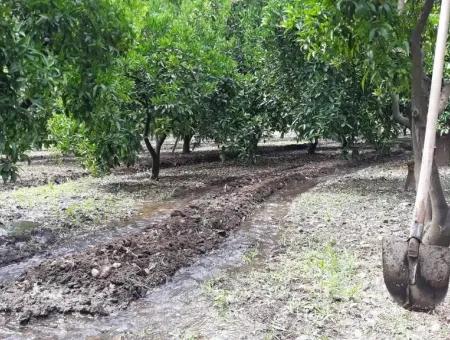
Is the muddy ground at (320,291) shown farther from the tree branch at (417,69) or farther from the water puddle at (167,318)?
the tree branch at (417,69)

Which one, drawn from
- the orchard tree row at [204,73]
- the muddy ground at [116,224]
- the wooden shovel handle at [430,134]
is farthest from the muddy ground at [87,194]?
the wooden shovel handle at [430,134]

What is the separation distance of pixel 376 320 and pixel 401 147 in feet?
66.2

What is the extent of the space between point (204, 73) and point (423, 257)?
12.0m

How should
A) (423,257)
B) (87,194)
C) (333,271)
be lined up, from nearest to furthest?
1. (423,257)
2. (333,271)
3. (87,194)

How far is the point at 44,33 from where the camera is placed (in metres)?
7.01

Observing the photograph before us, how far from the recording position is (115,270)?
6371 mm

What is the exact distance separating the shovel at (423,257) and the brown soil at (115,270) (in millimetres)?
2865

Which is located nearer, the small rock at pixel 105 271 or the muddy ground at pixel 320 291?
the muddy ground at pixel 320 291

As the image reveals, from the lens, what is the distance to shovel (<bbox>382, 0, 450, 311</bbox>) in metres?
3.83

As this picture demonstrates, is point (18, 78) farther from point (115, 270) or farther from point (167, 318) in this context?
point (167, 318)

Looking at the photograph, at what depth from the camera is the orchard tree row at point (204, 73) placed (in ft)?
17.7

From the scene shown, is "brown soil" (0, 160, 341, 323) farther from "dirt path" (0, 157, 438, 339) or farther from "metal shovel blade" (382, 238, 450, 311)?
"metal shovel blade" (382, 238, 450, 311)

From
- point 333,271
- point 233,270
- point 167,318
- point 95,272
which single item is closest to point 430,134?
point 333,271

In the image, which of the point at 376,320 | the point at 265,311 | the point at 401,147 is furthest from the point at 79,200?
the point at 401,147
